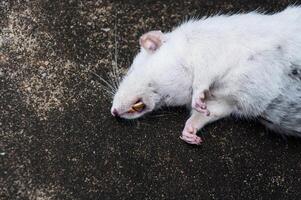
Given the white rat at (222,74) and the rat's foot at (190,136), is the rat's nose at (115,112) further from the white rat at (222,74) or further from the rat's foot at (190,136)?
the rat's foot at (190,136)

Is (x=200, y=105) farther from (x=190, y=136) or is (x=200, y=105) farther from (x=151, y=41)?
(x=151, y=41)

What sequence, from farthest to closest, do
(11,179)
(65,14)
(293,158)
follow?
(65,14) → (293,158) → (11,179)

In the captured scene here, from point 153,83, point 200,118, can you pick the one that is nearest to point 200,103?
point 200,118

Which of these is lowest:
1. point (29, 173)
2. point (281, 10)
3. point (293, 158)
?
point (293, 158)

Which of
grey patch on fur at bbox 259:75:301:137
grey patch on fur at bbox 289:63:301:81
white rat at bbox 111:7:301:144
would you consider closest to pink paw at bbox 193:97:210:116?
white rat at bbox 111:7:301:144

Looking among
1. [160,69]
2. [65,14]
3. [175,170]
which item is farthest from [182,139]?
[65,14]

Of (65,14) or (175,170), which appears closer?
(175,170)

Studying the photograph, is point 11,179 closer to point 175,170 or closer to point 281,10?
point 175,170
